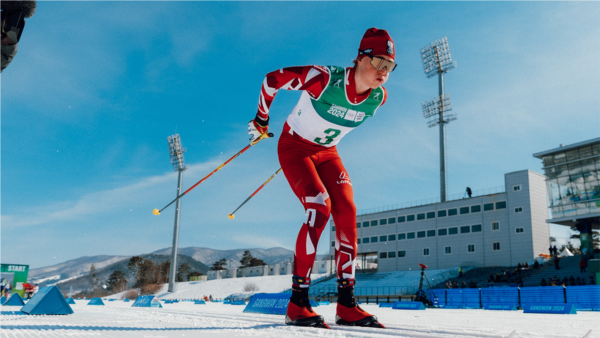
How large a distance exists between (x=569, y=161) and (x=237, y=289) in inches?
1406

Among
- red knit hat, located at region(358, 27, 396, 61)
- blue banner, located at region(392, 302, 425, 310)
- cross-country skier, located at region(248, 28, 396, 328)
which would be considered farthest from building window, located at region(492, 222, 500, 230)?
red knit hat, located at region(358, 27, 396, 61)

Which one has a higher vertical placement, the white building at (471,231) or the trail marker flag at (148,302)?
the white building at (471,231)

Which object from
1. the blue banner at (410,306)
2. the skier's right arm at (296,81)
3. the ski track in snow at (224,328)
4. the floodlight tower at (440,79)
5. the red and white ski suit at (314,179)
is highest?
the floodlight tower at (440,79)

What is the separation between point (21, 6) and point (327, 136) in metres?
2.41

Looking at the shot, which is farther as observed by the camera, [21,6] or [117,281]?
[117,281]

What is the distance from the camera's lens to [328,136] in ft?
12.6

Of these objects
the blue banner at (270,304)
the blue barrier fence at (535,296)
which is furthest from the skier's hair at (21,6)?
the blue barrier fence at (535,296)

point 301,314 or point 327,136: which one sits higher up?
point 327,136

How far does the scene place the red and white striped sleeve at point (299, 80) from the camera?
3590mm

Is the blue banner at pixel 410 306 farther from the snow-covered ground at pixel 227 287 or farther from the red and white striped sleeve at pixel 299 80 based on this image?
the snow-covered ground at pixel 227 287

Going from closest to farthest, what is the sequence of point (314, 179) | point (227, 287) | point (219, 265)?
point (314, 179) → point (227, 287) → point (219, 265)

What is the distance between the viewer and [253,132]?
389cm

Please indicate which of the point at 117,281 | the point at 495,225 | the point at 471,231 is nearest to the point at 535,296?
the point at 495,225

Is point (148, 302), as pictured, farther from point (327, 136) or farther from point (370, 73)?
point (370, 73)
